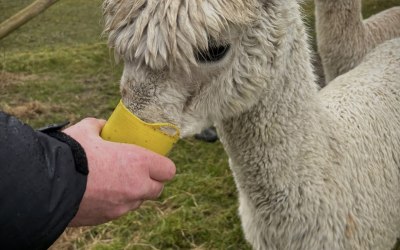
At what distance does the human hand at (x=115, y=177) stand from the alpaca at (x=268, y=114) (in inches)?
13.9

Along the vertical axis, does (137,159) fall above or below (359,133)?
above

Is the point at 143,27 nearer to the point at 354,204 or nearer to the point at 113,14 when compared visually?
the point at 113,14

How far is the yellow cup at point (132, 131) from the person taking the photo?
1.61 m

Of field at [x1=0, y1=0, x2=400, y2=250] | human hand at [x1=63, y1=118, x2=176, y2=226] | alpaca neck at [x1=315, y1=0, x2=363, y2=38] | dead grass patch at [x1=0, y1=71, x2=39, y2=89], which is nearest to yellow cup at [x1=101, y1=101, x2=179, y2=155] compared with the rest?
human hand at [x1=63, y1=118, x2=176, y2=226]

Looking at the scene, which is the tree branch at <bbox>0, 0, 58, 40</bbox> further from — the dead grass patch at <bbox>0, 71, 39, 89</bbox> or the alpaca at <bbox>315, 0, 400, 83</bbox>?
the dead grass patch at <bbox>0, 71, 39, 89</bbox>

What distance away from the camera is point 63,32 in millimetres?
9742

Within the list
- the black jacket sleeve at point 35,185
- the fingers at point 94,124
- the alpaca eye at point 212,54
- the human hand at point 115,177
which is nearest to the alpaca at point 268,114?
the alpaca eye at point 212,54

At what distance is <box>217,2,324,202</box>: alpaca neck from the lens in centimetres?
197

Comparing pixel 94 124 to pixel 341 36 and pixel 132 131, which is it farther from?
pixel 341 36

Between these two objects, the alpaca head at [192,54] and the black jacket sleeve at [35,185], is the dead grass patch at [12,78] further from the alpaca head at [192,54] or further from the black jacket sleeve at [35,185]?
the black jacket sleeve at [35,185]

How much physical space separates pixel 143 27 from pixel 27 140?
647mm

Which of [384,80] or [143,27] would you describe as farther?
[384,80]

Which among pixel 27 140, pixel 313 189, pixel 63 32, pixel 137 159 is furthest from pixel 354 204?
pixel 63 32

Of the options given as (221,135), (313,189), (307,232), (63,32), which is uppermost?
(221,135)
